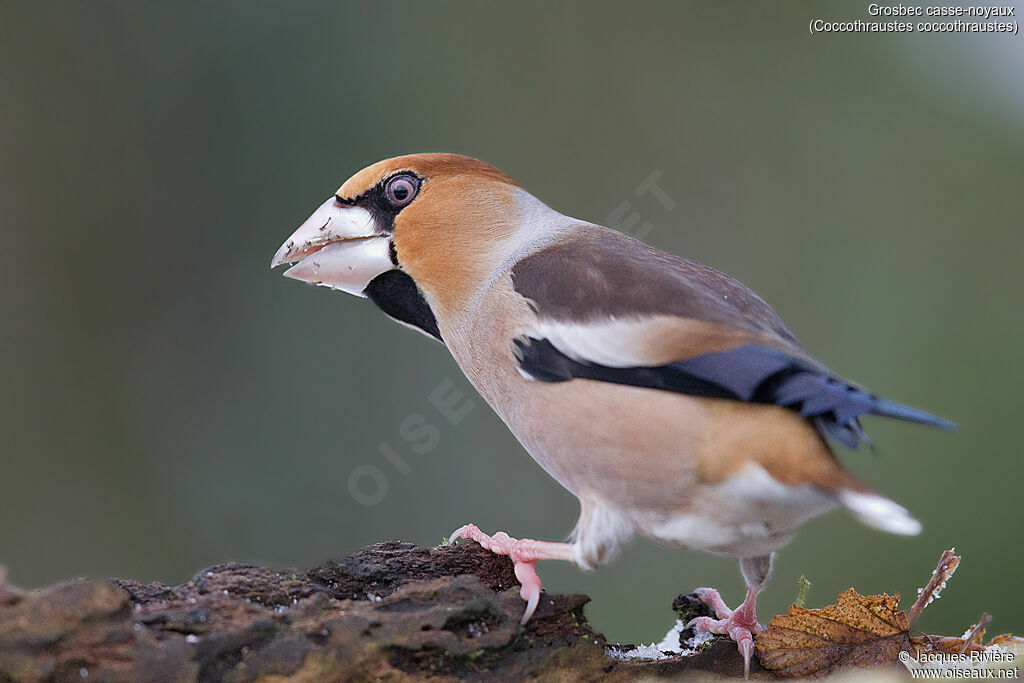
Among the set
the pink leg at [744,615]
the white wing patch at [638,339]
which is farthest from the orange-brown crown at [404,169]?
the pink leg at [744,615]

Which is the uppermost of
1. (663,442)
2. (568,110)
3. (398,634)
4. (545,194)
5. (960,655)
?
(568,110)

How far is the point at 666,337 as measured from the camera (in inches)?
A: 99.3

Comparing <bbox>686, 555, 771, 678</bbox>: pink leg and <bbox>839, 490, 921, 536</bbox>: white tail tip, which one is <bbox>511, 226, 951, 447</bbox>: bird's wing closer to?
<bbox>839, 490, 921, 536</bbox>: white tail tip

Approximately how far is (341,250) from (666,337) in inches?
47.7

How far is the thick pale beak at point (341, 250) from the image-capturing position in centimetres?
312

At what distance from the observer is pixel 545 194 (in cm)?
647

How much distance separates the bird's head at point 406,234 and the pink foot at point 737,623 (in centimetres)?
128

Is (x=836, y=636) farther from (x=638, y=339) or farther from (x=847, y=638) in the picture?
(x=638, y=339)

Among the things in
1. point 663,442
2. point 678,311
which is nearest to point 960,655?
point 663,442

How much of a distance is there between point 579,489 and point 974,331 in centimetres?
400

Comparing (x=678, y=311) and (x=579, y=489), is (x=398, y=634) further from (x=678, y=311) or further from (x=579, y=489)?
(x=678, y=311)

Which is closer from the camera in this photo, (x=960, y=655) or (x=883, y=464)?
(x=960, y=655)

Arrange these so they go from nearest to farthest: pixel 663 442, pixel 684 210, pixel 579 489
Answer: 1. pixel 663 442
2. pixel 579 489
3. pixel 684 210

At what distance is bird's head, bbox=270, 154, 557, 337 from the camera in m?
3.07
